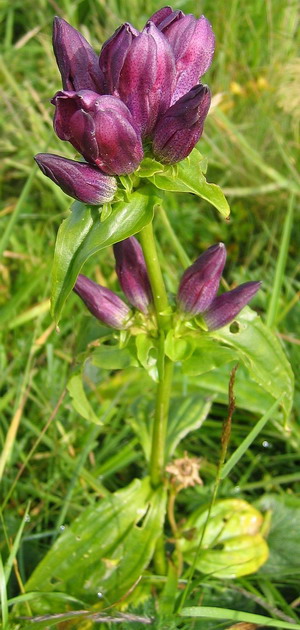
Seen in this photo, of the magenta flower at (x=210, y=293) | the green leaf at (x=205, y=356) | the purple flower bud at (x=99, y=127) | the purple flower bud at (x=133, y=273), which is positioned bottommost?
the green leaf at (x=205, y=356)

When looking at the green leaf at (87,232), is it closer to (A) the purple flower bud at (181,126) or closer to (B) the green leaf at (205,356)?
(A) the purple flower bud at (181,126)

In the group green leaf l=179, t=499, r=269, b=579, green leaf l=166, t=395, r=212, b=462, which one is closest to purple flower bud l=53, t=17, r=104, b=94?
green leaf l=166, t=395, r=212, b=462

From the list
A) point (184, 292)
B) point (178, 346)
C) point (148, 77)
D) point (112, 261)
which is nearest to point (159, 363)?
point (178, 346)

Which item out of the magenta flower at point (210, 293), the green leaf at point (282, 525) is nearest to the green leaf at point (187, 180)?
the magenta flower at point (210, 293)

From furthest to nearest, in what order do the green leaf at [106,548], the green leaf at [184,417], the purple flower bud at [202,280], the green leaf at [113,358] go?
the green leaf at [184,417], the green leaf at [106,548], the green leaf at [113,358], the purple flower bud at [202,280]

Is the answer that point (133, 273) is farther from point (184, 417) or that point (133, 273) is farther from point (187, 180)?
point (184, 417)

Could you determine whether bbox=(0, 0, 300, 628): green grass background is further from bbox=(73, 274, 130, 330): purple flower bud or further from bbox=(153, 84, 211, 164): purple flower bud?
bbox=(153, 84, 211, 164): purple flower bud

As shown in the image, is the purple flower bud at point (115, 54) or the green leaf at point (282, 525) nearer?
the purple flower bud at point (115, 54)
